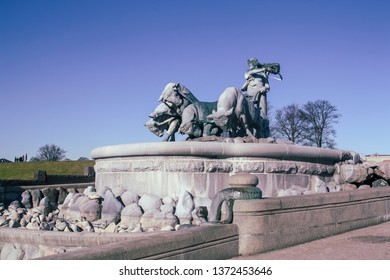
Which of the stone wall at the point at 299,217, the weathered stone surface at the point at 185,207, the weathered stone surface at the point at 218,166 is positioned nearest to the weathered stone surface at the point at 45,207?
the weathered stone surface at the point at 185,207

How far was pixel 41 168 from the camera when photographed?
4831cm

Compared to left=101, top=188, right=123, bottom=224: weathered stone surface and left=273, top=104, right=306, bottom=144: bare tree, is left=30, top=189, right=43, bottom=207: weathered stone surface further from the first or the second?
left=273, top=104, right=306, bottom=144: bare tree

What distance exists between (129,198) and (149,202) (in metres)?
0.71

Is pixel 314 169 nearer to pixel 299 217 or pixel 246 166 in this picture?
pixel 246 166


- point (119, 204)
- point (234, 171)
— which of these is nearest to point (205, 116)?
point (234, 171)

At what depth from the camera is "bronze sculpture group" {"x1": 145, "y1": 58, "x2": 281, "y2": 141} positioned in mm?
13883

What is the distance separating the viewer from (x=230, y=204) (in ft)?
22.8

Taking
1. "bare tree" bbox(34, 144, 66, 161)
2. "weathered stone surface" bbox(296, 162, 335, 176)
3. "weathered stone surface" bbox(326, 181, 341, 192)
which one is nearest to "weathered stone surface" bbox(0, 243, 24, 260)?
"weathered stone surface" bbox(296, 162, 335, 176)

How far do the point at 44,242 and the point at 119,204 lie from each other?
2.83 meters

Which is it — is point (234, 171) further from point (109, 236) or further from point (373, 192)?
point (109, 236)

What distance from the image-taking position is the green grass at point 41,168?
46.9 m

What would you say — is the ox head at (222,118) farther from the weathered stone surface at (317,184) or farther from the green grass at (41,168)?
the green grass at (41,168)

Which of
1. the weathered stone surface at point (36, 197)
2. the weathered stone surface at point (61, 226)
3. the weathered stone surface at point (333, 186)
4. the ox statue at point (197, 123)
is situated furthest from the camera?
the weathered stone surface at point (36, 197)

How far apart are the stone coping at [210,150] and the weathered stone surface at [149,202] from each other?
3.88ft
